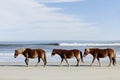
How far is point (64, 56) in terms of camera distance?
18.9m

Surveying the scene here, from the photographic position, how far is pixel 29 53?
749 inches
